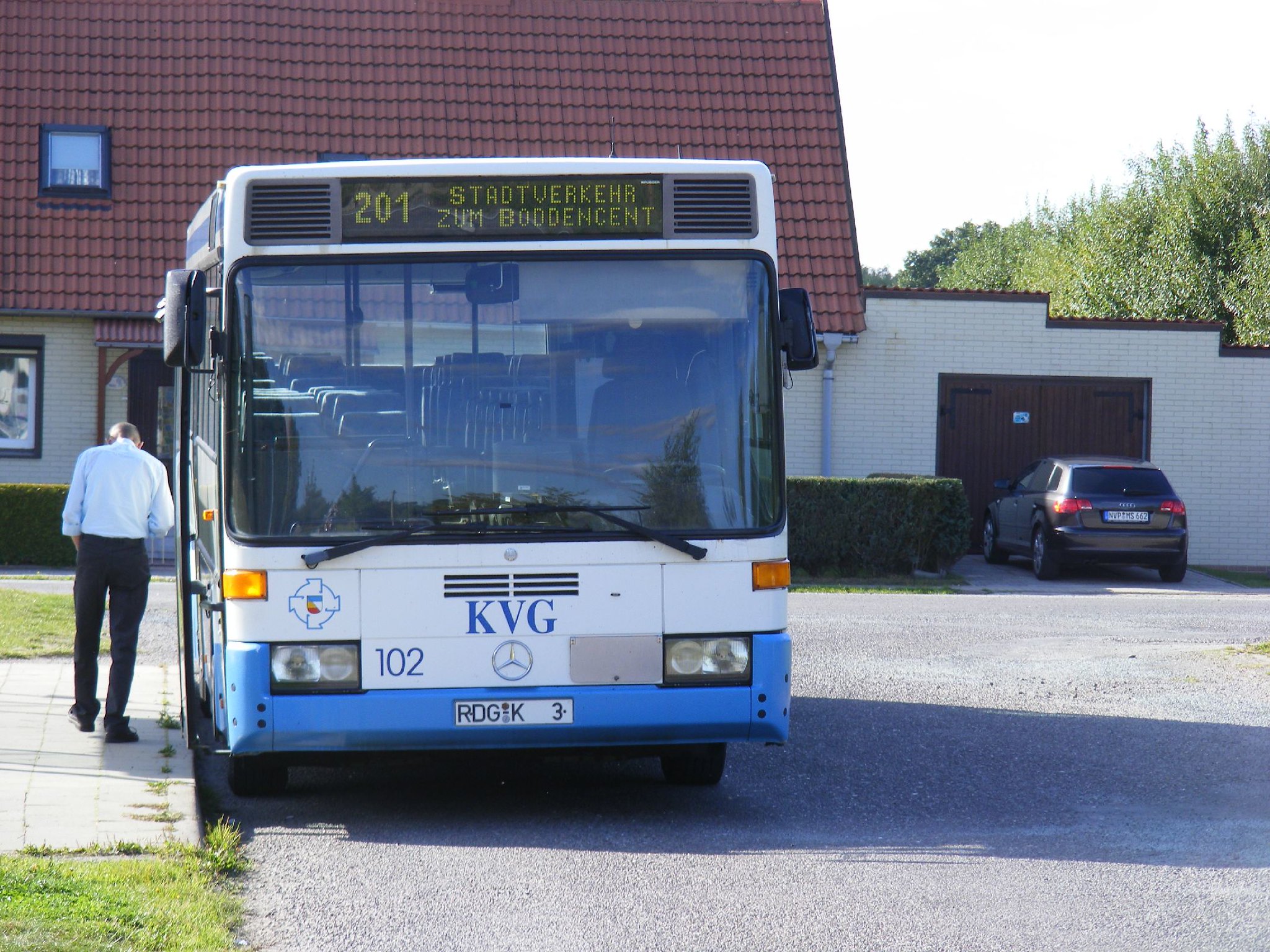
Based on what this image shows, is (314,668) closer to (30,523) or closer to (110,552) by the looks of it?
(110,552)

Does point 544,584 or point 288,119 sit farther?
point 288,119

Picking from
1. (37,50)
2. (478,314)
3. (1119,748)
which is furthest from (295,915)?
(37,50)

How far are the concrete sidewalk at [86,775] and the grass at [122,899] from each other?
22cm

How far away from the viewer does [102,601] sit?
28.3ft

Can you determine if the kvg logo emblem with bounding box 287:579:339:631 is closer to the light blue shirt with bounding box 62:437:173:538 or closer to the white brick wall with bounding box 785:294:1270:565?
the light blue shirt with bounding box 62:437:173:538

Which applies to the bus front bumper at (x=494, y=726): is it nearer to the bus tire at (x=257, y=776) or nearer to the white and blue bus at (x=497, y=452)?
the white and blue bus at (x=497, y=452)

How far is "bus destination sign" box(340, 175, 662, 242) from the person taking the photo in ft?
22.1

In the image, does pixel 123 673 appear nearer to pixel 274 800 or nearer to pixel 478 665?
pixel 274 800

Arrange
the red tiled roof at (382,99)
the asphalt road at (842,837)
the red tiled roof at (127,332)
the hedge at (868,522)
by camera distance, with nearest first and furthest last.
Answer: the asphalt road at (842,837) → the hedge at (868,522) → the red tiled roof at (127,332) → the red tiled roof at (382,99)

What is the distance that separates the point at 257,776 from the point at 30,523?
13159mm

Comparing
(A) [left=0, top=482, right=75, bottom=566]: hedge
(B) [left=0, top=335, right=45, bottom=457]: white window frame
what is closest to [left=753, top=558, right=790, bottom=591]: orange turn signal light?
(A) [left=0, top=482, right=75, bottom=566]: hedge

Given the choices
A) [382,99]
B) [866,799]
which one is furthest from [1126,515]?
[866,799]

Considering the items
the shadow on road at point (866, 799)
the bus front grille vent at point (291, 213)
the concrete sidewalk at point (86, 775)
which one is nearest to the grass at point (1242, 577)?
the shadow on road at point (866, 799)

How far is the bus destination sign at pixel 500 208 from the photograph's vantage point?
265 inches
